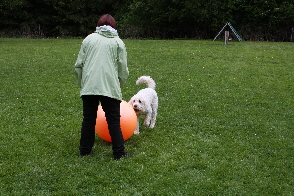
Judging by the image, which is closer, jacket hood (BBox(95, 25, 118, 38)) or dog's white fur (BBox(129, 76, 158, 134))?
jacket hood (BBox(95, 25, 118, 38))

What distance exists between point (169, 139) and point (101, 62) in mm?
2427

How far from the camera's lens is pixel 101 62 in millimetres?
5742

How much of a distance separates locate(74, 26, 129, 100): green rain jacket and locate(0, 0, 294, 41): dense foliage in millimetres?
24091

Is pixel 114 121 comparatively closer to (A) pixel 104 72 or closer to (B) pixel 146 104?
(A) pixel 104 72

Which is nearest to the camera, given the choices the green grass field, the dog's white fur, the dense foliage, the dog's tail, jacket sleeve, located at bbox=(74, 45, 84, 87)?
the green grass field

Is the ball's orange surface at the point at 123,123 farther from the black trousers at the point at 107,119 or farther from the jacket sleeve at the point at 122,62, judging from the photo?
the jacket sleeve at the point at 122,62

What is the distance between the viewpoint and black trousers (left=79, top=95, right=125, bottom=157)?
593 cm

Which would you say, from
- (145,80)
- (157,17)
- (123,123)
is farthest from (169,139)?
(157,17)

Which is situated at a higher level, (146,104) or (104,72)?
(104,72)

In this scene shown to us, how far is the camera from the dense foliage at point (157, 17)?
109 ft

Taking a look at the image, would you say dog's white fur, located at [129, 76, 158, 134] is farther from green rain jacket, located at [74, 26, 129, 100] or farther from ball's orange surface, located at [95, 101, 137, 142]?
green rain jacket, located at [74, 26, 129, 100]

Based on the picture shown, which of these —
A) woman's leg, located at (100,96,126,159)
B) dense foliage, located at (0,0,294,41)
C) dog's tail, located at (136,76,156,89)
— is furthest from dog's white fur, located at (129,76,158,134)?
dense foliage, located at (0,0,294,41)

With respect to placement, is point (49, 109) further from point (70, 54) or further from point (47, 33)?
point (47, 33)

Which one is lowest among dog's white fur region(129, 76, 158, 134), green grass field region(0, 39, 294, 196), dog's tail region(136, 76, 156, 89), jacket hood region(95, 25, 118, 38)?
green grass field region(0, 39, 294, 196)
